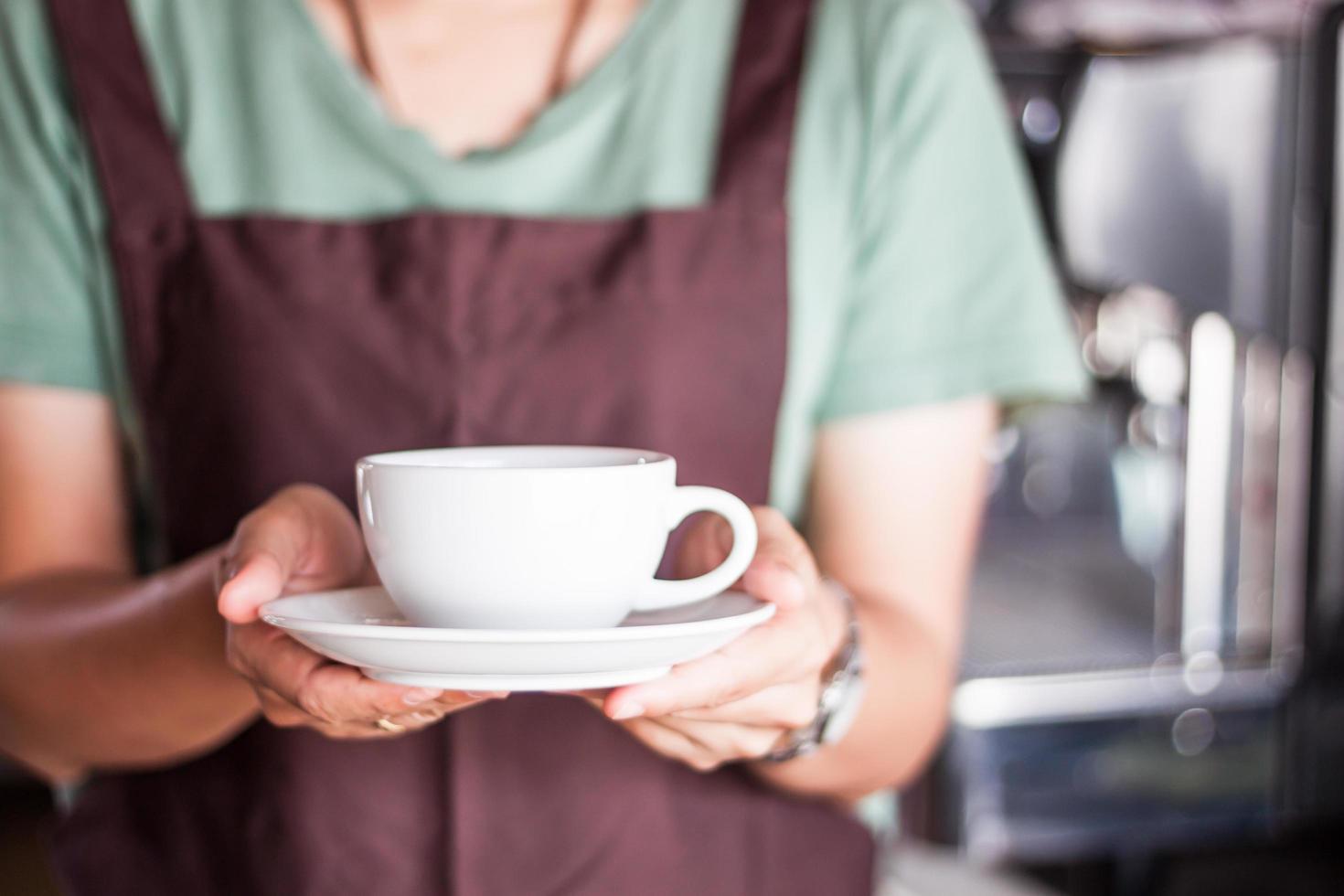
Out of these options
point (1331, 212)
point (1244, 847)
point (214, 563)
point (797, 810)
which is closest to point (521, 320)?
point (214, 563)

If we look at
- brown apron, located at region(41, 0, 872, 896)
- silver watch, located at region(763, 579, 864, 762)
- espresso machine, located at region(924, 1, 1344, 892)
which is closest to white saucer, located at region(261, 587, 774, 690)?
silver watch, located at region(763, 579, 864, 762)

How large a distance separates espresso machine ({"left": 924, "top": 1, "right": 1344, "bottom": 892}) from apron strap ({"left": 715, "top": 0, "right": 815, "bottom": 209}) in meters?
0.57

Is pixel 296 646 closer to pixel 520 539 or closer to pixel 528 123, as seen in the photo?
pixel 520 539

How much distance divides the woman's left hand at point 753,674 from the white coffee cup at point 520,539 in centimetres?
2

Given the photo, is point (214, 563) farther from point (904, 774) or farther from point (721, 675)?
point (904, 774)

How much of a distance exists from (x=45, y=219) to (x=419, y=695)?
48 cm

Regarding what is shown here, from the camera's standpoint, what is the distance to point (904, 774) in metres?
0.74

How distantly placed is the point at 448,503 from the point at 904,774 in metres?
0.41

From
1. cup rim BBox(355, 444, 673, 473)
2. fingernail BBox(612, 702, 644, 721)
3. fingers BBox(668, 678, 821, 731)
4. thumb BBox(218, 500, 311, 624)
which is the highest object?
cup rim BBox(355, 444, 673, 473)

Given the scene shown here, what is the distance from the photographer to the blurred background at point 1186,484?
4.13 ft

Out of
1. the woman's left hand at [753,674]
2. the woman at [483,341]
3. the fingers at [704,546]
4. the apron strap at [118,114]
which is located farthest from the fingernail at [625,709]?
the apron strap at [118,114]

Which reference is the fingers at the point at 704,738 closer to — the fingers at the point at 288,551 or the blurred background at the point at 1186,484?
the fingers at the point at 288,551

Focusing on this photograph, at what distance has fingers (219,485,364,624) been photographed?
430mm

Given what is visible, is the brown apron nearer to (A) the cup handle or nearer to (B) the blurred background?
(A) the cup handle
